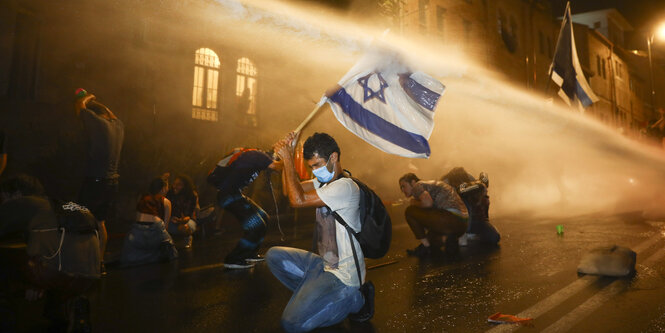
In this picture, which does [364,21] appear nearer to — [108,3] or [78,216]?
[108,3]

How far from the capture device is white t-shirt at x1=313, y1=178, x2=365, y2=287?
8.67 feet

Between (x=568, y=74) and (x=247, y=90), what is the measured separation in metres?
9.17

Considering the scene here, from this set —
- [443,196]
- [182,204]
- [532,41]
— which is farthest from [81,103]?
[532,41]

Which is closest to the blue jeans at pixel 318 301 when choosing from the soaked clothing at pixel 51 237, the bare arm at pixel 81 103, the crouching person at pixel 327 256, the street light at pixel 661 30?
the crouching person at pixel 327 256

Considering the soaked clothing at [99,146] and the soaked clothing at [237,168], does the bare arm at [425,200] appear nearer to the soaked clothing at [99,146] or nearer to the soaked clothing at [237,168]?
the soaked clothing at [237,168]

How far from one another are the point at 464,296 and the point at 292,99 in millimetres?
11359

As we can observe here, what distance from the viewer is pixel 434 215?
18.3ft

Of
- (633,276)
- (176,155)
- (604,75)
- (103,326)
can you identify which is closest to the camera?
(103,326)

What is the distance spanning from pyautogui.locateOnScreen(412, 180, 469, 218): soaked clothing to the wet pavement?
62cm

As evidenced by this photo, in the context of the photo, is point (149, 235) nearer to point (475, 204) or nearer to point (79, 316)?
point (79, 316)

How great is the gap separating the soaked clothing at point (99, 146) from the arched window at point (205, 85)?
24.8ft

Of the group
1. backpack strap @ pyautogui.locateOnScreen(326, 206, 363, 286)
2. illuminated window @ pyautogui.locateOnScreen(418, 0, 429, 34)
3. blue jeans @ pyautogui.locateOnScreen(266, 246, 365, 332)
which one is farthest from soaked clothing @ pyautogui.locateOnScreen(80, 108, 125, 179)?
illuminated window @ pyautogui.locateOnScreen(418, 0, 429, 34)

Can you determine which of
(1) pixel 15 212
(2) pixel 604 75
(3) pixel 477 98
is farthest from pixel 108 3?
(2) pixel 604 75

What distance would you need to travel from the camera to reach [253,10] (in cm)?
1370
